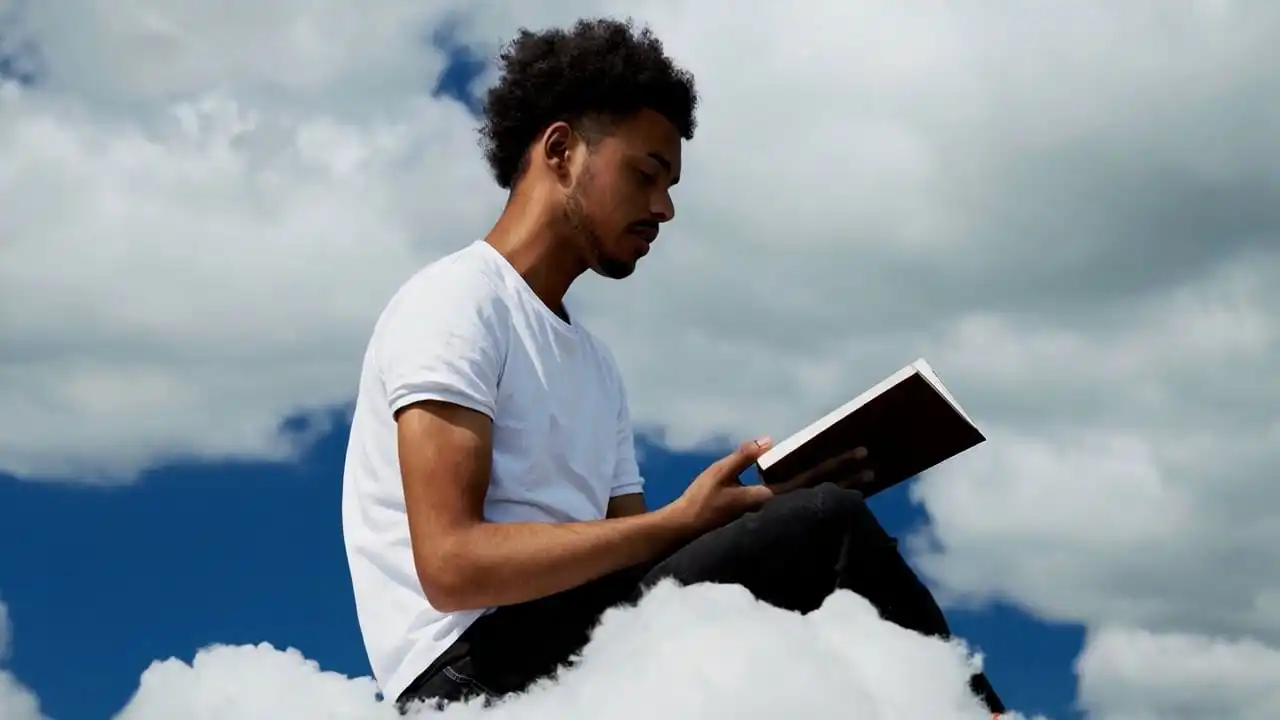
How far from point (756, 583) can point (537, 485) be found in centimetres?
77

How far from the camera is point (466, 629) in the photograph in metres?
4.00

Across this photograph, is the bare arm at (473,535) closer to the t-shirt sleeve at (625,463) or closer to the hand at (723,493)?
the hand at (723,493)

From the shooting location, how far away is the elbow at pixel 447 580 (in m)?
3.76

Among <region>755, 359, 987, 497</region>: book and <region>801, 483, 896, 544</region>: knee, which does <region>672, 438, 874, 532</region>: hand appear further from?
<region>801, 483, 896, 544</region>: knee

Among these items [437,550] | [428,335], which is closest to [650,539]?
[437,550]

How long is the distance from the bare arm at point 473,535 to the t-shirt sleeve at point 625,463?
3.64ft

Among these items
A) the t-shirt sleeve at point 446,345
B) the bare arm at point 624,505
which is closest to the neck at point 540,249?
the t-shirt sleeve at point 446,345

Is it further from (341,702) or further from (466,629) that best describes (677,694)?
(341,702)

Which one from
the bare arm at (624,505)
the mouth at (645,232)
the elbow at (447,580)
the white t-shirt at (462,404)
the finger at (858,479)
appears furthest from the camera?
the bare arm at (624,505)

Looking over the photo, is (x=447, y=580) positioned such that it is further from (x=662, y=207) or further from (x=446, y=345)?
(x=662, y=207)

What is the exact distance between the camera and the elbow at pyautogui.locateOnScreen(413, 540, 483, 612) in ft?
12.3

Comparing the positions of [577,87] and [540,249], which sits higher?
[577,87]

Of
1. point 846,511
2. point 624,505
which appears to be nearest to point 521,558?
point 846,511

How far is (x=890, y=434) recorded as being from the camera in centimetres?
416
